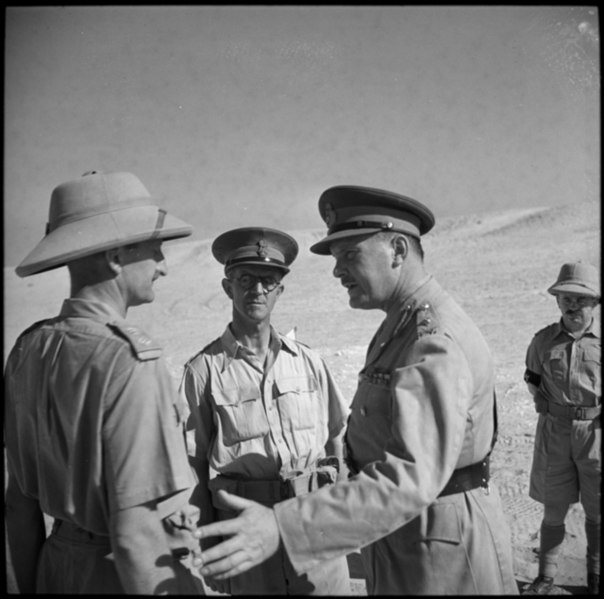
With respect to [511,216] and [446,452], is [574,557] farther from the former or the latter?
[511,216]

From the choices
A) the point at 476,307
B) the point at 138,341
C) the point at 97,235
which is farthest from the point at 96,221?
the point at 476,307

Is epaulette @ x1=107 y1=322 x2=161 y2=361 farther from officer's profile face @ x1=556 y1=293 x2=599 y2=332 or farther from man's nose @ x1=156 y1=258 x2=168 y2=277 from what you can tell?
officer's profile face @ x1=556 y1=293 x2=599 y2=332

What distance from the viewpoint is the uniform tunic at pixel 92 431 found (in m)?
1.80

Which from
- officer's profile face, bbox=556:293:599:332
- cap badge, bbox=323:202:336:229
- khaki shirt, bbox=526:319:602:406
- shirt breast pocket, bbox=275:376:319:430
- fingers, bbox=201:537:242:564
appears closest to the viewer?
fingers, bbox=201:537:242:564

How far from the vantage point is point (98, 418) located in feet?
5.89

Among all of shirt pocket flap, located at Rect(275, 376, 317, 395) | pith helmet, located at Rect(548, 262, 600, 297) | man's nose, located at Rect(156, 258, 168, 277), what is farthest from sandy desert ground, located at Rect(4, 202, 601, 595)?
pith helmet, located at Rect(548, 262, 600, 297)

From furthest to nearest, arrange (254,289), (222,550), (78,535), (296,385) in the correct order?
(254,289)
(296,385)
(78,535)
(222,550)

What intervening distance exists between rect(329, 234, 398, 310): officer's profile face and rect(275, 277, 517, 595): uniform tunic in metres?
0.09

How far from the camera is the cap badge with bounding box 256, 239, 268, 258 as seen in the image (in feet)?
12.6

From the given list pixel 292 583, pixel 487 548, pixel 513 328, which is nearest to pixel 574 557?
pixel 292 583

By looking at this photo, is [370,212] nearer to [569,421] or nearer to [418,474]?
[418,474]

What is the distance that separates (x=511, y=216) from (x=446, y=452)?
40148 millimetres

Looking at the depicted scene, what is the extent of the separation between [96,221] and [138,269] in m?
0.21

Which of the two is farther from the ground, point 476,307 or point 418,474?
point 476,307
